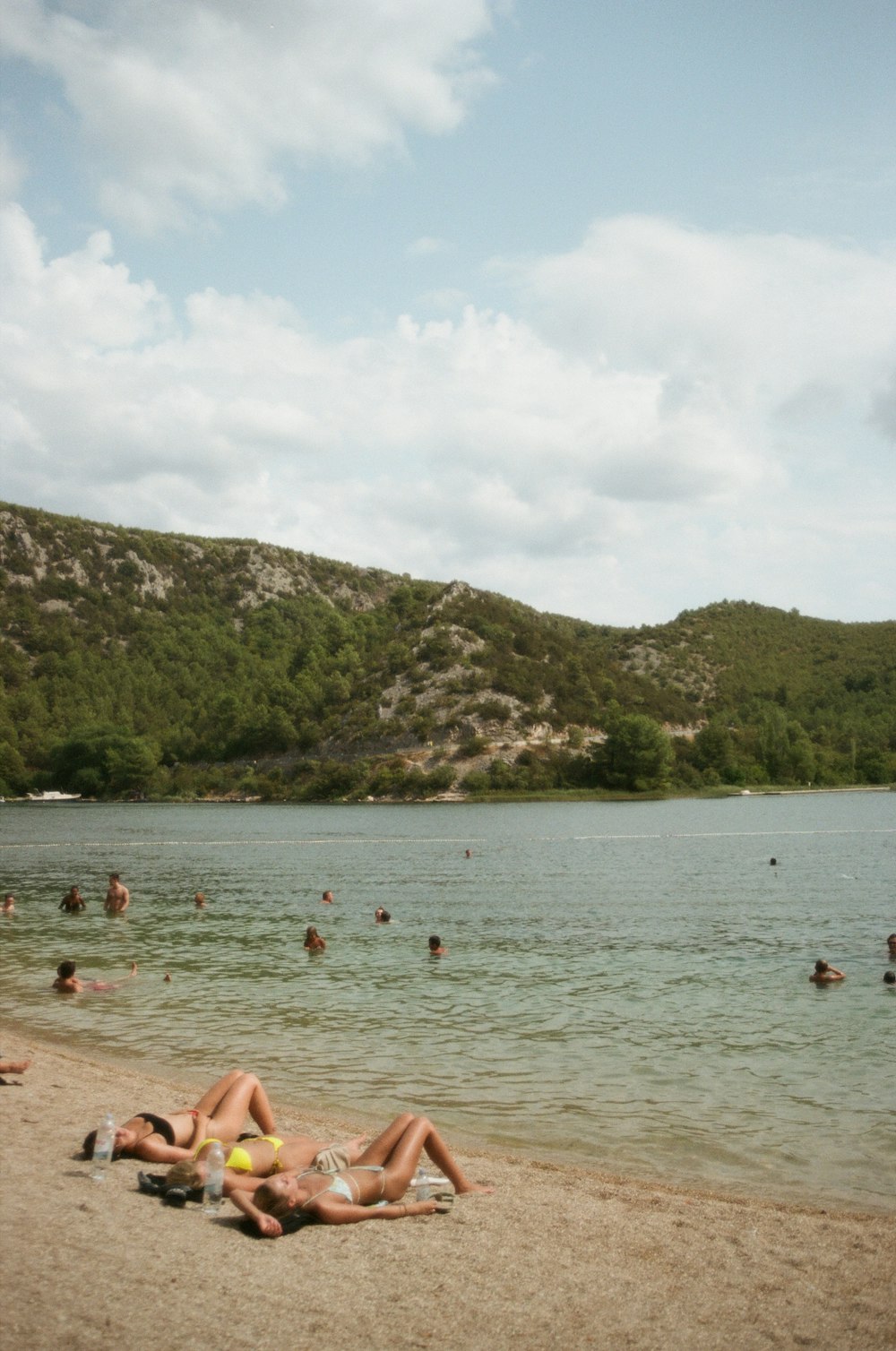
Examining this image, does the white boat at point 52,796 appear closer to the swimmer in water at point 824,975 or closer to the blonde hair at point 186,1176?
the swimmer in water at point 824,975

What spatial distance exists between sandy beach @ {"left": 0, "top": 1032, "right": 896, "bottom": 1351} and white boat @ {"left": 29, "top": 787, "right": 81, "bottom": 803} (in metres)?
177

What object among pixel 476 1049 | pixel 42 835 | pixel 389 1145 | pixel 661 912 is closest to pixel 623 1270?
pixel 389 1145

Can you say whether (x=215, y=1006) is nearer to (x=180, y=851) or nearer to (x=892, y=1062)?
(x=892, y=1062)

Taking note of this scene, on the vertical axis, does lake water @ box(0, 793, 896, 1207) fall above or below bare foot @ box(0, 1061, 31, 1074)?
A: below

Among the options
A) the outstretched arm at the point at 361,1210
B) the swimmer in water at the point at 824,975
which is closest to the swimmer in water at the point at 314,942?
the swimmer in water at the point at 824,975

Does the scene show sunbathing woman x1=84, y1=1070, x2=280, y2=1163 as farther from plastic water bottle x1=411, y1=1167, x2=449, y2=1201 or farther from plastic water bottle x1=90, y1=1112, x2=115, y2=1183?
plastic water bottle x1=411, y1=1167, x2=449, y2=1201

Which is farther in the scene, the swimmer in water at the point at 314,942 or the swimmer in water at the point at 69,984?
the swimmer in water at the point at 314,942

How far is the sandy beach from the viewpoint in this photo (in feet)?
24.0

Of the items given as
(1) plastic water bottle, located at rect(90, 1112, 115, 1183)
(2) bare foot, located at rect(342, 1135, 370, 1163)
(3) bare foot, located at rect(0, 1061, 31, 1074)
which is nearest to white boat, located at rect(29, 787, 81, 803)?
(3) bare foot, located at rect(0, 1061, 31, 1074)

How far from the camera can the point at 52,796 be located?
178250 millimetres

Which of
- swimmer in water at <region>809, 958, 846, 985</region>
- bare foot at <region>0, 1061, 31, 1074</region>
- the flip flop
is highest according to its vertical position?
the flip flop

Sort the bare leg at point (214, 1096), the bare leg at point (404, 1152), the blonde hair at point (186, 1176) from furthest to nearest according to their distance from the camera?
the bare leg at point (214, 1096)
the bare leg at point (404, 1152)
the blonde hair at point (186, 1176)

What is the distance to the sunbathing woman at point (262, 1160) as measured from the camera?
9.91 meters

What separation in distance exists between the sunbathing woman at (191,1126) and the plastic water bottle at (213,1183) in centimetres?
119
